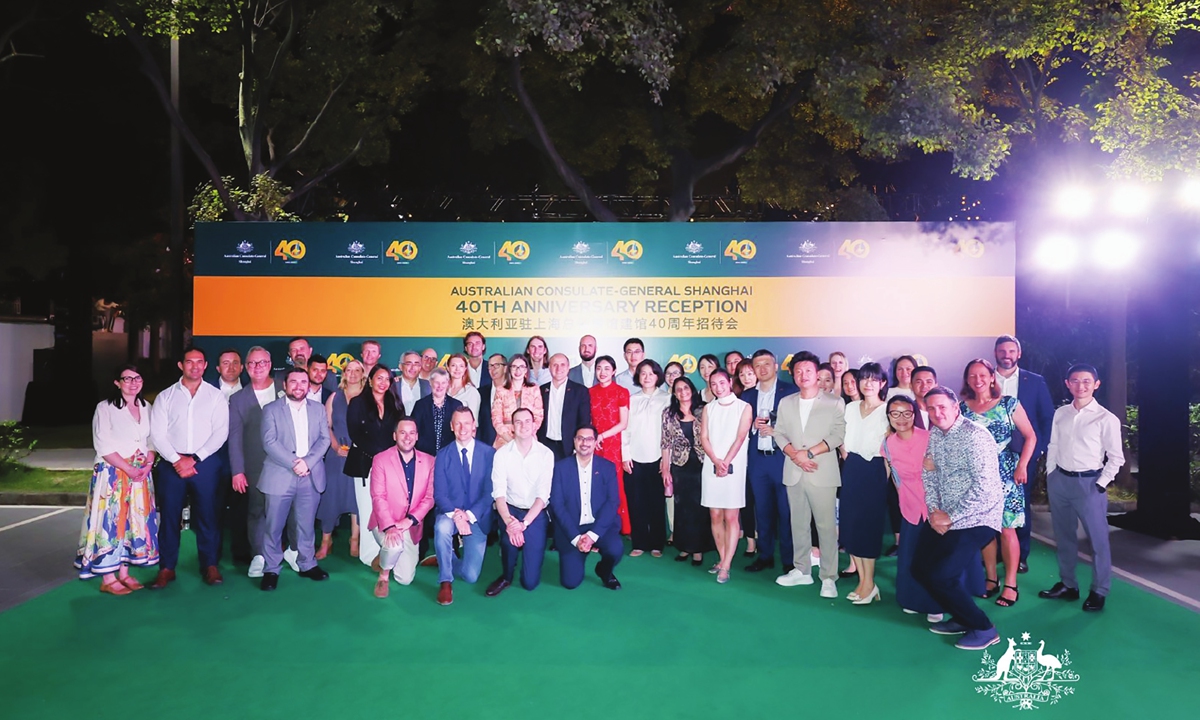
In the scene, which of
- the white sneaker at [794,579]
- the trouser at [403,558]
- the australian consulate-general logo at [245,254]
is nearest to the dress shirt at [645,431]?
the white sneaker at [794,579]

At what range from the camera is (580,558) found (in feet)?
18.6

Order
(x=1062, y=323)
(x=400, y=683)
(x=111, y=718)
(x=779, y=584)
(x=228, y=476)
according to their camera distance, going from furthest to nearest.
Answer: (x=1062, y=323)
(x=228, y=476)
(x=779, y=584)
(x=400, y=683)
(x=111, y=718)

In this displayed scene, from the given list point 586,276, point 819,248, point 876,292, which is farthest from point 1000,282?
point 586,276

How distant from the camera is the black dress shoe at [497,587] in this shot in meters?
5.44

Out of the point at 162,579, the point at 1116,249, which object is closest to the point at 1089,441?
the point at 1116,249

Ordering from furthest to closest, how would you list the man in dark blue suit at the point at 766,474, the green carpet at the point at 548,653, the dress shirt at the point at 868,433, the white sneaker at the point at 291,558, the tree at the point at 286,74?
the tree at the point at 286,74 → the white sneaker at the point at 291,558 → the man in dark blue suit at the point at 766,474 → the dress shirt at the point at 868,433 → the green carpet at the point at 548,653

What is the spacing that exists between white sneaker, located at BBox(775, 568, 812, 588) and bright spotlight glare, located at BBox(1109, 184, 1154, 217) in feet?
16.6

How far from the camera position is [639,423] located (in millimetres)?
6496

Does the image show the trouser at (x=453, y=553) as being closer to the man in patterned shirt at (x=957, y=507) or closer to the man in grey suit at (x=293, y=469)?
the man in grey suit at (x=293, y=469)

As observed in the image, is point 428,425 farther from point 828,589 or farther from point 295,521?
point 828,589

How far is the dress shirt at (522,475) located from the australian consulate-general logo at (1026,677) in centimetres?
289

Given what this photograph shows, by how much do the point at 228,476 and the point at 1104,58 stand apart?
9.04 m

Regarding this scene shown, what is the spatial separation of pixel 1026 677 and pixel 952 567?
1.99ft

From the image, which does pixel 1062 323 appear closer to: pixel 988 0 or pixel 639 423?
pixel 988 0
